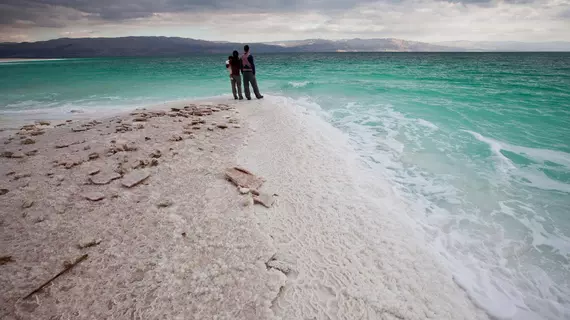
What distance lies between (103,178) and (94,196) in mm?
560

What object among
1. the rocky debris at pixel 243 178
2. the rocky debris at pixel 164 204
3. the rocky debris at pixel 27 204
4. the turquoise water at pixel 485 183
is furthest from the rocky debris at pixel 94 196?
the turquoise water at pixel 485 183

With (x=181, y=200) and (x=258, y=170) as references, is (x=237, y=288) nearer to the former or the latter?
(x=181, y=200)

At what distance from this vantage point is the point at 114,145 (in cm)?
543

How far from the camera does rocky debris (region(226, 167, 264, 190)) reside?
4.23 meters

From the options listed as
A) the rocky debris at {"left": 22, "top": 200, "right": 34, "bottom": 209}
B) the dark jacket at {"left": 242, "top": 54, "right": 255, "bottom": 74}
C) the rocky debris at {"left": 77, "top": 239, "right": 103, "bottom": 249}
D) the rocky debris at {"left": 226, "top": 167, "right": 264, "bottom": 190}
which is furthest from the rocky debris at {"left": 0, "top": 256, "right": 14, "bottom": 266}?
the dark jacket at {"left": 242, "top": 54, "right": 255, "bottom": 74}

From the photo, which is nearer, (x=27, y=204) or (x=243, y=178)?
(x=27, y=204)

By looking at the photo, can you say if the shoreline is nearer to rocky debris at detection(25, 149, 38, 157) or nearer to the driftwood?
the driftwood

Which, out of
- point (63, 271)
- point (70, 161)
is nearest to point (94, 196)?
point (63, 271)

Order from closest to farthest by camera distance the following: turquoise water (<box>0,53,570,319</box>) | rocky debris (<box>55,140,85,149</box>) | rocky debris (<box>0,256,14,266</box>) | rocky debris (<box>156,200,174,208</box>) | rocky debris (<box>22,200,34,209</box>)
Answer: rocky debris (<box>0,256,14,266</box>) < turquoise water (<box>0,53,570,319</box>) < rocky debris (<box>22,200,34,209</box>) < rocky debris (<box>156,200,174,208</box>) < rocky debris (<box>55,140,85,149</box>)

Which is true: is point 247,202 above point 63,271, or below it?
above

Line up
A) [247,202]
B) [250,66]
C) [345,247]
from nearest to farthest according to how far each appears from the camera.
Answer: [345,247], [247,202], [250,66]

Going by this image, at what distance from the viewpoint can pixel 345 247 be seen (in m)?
3.11

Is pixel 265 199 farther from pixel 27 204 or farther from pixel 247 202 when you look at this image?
pixel 27 204

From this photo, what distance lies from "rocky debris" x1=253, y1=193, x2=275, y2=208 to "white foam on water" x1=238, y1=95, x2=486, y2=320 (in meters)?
0.13
